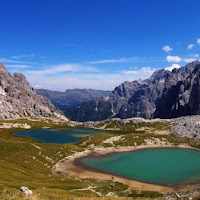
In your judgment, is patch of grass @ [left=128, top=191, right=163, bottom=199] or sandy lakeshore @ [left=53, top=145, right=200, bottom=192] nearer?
patch of grass @ [left=128, top=191, right=163, bottom=199]

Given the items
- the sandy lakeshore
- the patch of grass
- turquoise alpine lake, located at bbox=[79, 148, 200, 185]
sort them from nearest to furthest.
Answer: the patch of grass < the sandy lakeshore < turquoise alpine lake, located at bbox=[79, 148, 200, 185]

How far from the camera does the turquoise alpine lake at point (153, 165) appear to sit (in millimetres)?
71000

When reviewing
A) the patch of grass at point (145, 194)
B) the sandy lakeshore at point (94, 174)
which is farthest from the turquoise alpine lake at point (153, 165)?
the patch of grass at point (145, 194)

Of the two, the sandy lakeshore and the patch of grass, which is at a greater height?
the patch of grass

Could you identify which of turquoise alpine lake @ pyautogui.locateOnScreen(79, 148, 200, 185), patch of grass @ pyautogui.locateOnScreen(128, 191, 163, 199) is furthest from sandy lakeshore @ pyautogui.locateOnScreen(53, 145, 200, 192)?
patch of grass @ pyautogui.locateOnScreen(128, 191, 163, 199)

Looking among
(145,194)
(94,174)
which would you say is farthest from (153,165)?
(145,194)

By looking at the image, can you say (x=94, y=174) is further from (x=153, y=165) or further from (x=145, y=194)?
(x=153, y=165)

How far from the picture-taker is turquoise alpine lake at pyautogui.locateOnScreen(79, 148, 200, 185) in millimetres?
71000

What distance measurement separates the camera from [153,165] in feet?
288

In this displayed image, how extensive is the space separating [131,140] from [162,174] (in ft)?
185

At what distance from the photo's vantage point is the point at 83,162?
9025 centimetres

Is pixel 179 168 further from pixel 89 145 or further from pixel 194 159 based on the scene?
pixel 89 145

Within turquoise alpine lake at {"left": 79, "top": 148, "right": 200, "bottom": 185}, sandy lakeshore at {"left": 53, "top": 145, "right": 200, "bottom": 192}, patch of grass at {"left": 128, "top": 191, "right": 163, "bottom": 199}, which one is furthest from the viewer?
turquoise alpine lake at {"left": 79, "top": 148, "right": 200, "bottom": 185}

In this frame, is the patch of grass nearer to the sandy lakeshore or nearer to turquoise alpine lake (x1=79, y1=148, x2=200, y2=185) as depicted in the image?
the sandy lakeshore
